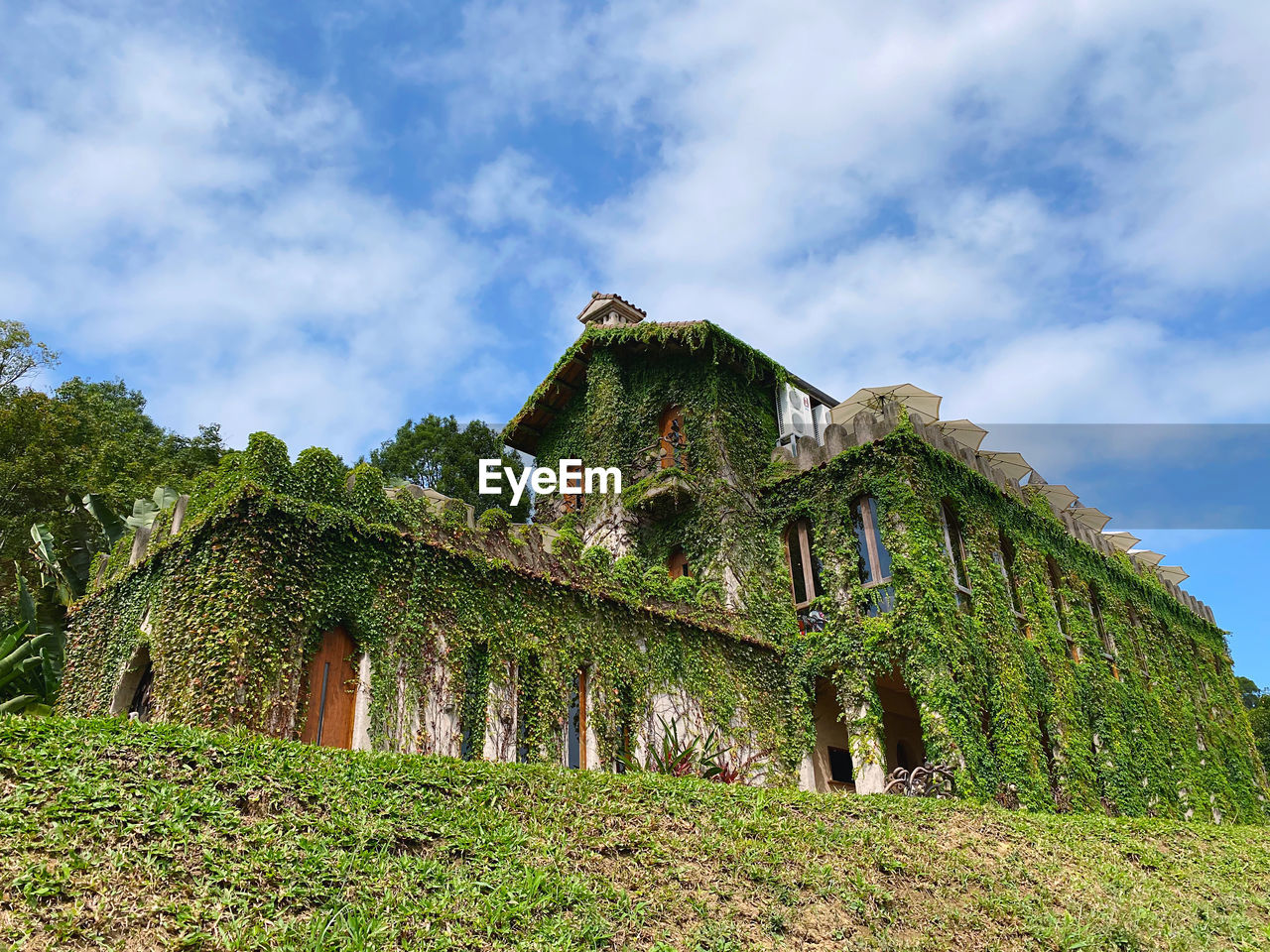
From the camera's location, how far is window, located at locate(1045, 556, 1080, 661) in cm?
1966

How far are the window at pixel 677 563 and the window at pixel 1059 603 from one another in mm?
8466

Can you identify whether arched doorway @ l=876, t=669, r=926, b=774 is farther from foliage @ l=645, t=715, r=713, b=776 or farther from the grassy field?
the grassy field

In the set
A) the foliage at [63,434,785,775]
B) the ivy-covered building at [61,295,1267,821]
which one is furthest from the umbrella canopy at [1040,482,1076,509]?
the foliage at [63,434,785,775]

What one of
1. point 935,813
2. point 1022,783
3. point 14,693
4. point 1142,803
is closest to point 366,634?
point 935,813

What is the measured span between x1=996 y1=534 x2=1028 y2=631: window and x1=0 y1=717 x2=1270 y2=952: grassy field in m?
8.08

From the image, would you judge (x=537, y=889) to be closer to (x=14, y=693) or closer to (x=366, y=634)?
(x=366, y=634)

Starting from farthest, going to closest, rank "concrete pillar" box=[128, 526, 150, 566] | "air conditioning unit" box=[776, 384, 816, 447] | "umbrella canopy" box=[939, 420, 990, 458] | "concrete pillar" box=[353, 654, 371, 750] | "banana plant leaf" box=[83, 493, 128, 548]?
1. "air conditioning unit" box=[776, 384, 816, 447]
2. "umbrella canopy" box=[939, 420, 990, 458]
3. "banana plant leaf" box=[83, 493, 128, 548]
4. "concrete pillar" box=[128, 526, 150, 566]
5. "concrete pillar" box=[353, 654, 371, 750]

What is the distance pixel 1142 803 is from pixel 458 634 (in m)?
15.9

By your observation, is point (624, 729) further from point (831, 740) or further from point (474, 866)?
point (474, 866)

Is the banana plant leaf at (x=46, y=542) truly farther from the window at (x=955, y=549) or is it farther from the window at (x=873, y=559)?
the window at (x=955, y=549)

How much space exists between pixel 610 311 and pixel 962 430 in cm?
991

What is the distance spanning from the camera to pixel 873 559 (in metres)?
16.8

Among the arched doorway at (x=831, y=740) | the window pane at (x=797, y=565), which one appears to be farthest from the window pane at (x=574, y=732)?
the window pane at (x=797, y=565)

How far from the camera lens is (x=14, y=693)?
1691 cm
